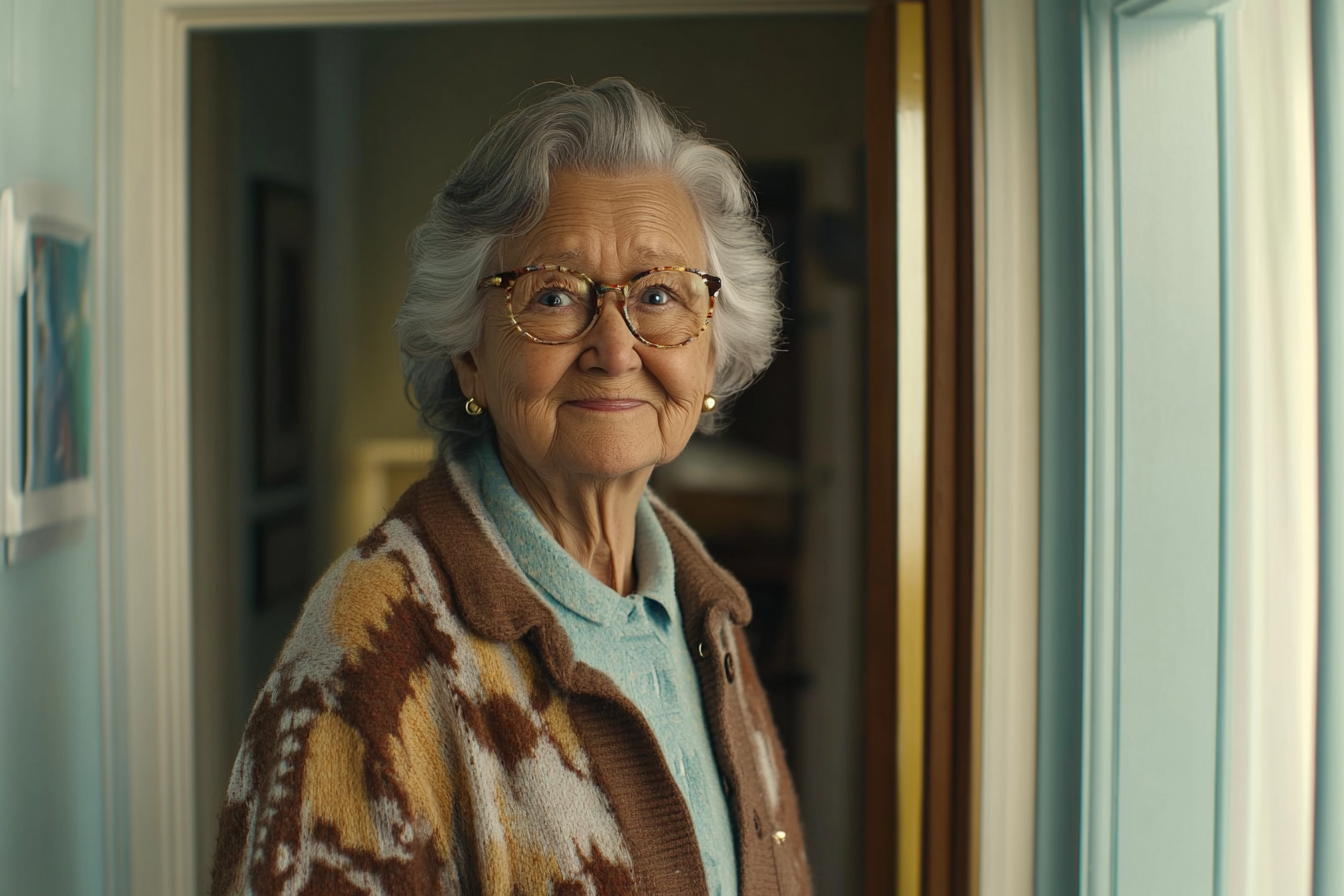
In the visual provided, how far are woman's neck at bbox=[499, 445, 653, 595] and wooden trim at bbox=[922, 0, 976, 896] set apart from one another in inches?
22.8

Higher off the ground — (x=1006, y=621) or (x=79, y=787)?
(x=1006, y=621)

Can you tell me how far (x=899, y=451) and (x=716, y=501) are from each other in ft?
5.37

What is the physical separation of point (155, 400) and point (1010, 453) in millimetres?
1390

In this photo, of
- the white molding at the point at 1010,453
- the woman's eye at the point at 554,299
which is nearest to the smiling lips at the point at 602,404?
the woman's eye at the point at 554,299

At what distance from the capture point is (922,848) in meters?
1.54

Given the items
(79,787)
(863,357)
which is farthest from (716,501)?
(79,787)

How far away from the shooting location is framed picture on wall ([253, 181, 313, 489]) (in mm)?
2869

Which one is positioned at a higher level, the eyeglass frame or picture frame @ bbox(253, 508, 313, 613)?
the eyeglass frame

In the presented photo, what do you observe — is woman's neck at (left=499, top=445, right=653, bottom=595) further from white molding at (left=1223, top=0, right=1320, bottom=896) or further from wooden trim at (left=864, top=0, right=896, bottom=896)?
white molding at (left=1223, top=0, right=1320, bottom=896)

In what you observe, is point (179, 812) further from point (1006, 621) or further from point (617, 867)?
point (1006, 621)

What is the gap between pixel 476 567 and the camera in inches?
38.9

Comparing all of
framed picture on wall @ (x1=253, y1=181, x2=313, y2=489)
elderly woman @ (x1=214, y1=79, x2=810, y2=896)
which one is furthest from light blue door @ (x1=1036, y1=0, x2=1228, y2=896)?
framed picture on wall @ (x1=253, y1=181, x2=313, y2=489)

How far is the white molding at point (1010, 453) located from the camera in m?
1.39

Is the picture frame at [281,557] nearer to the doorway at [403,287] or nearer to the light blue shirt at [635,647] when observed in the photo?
the doorway at [403,287]
